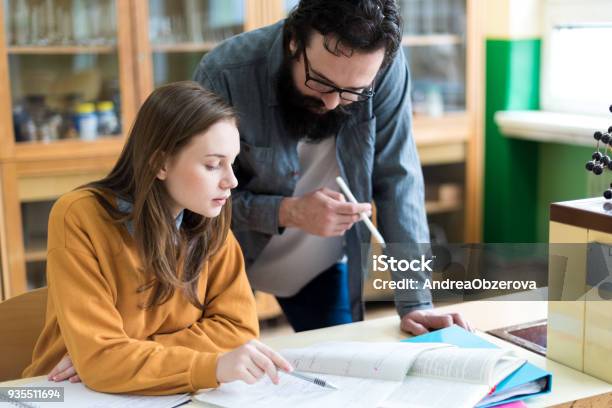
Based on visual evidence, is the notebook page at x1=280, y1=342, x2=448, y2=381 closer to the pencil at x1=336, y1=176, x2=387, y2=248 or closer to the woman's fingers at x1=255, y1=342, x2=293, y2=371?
the woman's fingers at x1=255, y1=342, x2=293, y2=371

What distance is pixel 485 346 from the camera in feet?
4.53

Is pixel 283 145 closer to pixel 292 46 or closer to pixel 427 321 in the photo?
pixel 292 46

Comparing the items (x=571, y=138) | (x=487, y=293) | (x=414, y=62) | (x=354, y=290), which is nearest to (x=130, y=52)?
(x=414, y=62)

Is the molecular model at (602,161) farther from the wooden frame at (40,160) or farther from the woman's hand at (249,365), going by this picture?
the wooden frame at (40,160)

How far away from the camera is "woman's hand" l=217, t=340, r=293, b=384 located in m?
1.18

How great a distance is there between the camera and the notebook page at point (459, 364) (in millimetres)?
1203

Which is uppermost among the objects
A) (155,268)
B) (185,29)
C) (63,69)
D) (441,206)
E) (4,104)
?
(185,29)

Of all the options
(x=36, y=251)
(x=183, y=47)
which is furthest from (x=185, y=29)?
(x=36, y=251)

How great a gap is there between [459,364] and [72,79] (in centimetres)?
230

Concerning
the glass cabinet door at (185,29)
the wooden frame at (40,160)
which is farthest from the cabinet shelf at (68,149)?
the glass cabinet door at (185,29)

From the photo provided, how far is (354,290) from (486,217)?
6.61 feet

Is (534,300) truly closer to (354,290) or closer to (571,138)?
(354,290)

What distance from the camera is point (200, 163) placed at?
133cm

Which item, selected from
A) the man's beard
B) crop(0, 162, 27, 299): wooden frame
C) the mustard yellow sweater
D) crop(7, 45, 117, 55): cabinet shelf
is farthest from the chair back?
crop(7, 45, 117, 55): cabinet shelf
